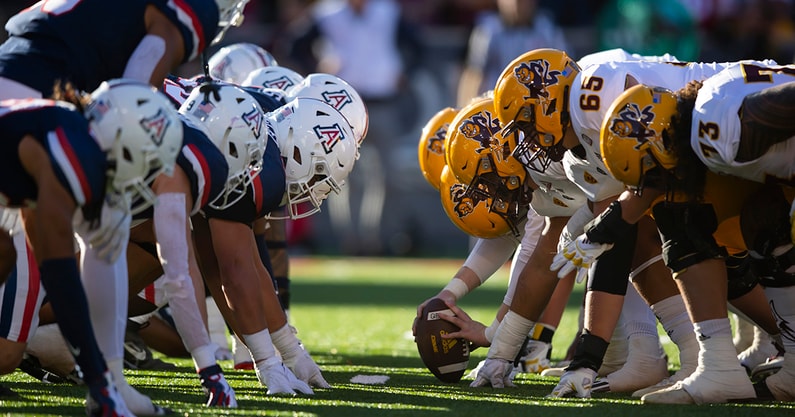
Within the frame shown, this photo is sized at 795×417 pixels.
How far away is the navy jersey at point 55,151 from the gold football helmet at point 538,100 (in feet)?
5.79

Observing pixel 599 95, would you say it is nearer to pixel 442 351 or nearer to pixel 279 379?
pixel 442 351

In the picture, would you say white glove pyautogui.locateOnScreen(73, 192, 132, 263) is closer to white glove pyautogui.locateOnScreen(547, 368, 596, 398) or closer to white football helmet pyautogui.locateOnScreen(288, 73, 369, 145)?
white glove pyautogui.locateOnScreen(547, 368, 596, 398)

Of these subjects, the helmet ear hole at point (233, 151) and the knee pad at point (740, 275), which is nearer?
the helmet ear hole at point (233, 151)

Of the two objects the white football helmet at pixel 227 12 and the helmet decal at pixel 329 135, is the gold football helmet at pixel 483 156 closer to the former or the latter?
the helmet decal at pixel 329 135

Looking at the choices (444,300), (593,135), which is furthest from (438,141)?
(593,135)

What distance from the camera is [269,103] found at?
547cm

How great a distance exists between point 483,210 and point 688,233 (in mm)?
1168

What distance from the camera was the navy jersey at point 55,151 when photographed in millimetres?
3617

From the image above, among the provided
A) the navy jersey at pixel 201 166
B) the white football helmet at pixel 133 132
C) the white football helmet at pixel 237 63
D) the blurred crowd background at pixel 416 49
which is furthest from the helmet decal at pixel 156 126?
the blurred crowd background at pixel 416 49

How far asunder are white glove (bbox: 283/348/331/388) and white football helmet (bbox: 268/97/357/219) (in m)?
0.63

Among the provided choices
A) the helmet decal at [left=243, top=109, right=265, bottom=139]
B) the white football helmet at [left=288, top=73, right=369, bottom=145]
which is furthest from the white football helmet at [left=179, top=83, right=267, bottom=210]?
the white football helmet at [left=288, top=73, right=369, bottom=145]

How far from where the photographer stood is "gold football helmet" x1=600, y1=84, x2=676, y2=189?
13.7ft

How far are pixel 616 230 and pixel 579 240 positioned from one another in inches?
5.6

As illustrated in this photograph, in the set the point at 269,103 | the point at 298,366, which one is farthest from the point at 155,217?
the point at 269,103
